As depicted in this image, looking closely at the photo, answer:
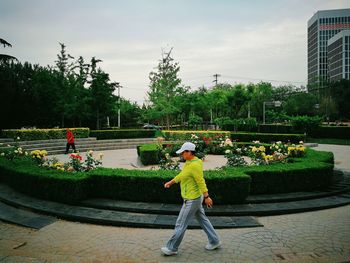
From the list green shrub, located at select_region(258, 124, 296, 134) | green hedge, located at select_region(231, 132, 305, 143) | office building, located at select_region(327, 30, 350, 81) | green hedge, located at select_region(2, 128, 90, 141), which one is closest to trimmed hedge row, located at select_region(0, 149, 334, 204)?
green hedge, located at select_region(2, 128, 90, 141)

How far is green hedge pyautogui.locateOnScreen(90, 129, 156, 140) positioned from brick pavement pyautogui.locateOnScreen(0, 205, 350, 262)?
18536mm

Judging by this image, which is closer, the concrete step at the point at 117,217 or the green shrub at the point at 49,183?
the concrete step at the point at 117,217

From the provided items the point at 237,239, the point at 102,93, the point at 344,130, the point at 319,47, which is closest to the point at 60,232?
the point at 237,239

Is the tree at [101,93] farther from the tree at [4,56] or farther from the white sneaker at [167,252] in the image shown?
the white sneaker at [167,252]

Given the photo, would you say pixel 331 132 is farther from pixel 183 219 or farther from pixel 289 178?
pixel 183 219

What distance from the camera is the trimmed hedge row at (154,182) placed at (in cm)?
724

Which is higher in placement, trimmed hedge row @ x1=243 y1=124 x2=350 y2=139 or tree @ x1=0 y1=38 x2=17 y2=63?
tree @ x1=0 y1=38 x2=17 y2=63

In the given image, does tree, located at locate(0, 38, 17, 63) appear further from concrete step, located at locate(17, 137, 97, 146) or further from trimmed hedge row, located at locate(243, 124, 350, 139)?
trimmed hedge row, located at locate(243, 124, 350, 139)

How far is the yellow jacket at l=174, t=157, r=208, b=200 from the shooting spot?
4.66 meters

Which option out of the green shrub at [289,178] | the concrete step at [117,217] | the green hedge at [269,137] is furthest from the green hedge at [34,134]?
Answer: the green shrub at [289,178]

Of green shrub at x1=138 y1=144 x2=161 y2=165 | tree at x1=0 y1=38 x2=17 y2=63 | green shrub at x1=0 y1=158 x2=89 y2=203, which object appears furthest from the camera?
tree at x1=0 y1=38 x2=17 y2=63

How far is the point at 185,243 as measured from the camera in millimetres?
5277

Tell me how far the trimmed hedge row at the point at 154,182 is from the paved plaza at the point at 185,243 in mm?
1112

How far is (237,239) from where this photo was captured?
214 inches
